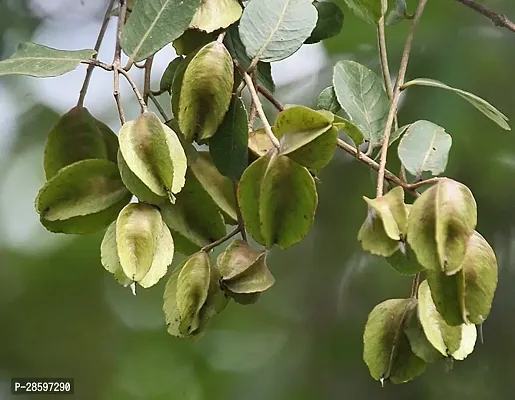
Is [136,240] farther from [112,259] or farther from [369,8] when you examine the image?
[369,8]

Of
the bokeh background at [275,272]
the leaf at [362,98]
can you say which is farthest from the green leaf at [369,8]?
the bokeh background at [275,272]

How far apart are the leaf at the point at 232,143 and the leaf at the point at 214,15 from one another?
44 millimetres

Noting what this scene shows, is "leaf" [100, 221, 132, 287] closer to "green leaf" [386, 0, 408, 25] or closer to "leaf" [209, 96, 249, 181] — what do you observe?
"leaf" [209, 96, 249, 181]

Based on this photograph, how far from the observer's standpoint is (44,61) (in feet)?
1.07

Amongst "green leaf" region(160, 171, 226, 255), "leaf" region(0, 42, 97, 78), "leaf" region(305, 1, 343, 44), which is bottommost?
"green leaf" region(160, 171, 226, 255)

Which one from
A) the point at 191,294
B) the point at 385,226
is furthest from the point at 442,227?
the point at 191,294

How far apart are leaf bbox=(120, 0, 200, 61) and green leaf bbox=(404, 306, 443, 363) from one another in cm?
19

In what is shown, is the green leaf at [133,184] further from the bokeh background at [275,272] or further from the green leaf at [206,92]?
the bokeh background at [275,272]

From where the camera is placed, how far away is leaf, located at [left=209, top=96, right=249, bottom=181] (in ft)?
1.02

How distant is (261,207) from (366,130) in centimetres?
13

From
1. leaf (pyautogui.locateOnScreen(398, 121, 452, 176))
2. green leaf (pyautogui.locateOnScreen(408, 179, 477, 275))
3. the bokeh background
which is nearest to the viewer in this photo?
green leaf (pyautogui.locateOnScreen(408, 179, 477, 275))

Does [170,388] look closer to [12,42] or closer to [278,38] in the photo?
[12,42]

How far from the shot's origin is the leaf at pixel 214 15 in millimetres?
325

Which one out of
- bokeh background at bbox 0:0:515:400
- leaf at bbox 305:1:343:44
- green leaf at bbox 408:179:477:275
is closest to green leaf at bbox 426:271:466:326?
green leaf at bbox 408:179:477:275
